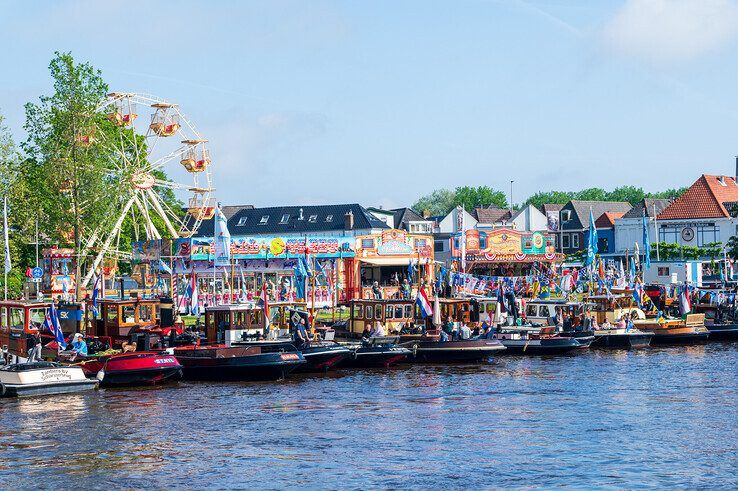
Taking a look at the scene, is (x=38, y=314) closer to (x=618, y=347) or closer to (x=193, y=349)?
(x=193, y=349)

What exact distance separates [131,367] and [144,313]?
9.48m

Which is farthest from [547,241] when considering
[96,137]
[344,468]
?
[344,468]

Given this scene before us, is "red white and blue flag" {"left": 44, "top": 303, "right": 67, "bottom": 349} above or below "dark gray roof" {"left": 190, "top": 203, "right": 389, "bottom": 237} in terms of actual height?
below

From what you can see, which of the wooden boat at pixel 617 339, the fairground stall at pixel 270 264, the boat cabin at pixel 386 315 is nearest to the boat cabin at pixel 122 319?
the boat cabin at pixel 386 315

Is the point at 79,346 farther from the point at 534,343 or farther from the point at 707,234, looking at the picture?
the point at 707,234

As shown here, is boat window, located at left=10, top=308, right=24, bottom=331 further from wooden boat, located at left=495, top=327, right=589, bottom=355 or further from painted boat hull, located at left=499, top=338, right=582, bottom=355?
painted boat hull, located at left=499, top=338, right=582, bottom=355

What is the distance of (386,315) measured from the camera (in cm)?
5969

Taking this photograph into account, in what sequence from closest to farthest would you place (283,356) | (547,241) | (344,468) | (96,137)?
(344,468) < (283,356) < (96,137) < (547,241)

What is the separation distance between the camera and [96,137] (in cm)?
7494

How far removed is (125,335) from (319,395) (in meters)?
14.2

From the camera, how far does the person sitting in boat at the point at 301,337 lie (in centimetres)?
5247

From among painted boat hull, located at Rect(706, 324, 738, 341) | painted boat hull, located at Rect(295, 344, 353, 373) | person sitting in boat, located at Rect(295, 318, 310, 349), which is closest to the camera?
painted boat hull, located at Rect(295, 344, 353, 373)

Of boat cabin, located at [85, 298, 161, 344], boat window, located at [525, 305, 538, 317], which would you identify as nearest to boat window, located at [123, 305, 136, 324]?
boat cabin, located at [85, 298, 161, 344]

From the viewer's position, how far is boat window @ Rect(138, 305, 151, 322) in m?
55.9
